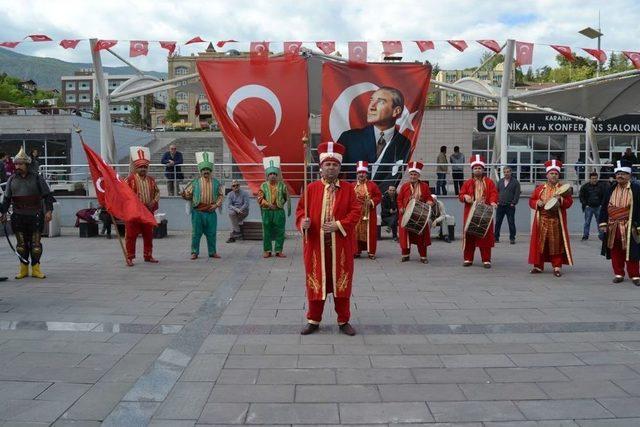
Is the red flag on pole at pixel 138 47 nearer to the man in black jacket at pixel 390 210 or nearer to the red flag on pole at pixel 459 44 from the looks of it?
the man in black jacket at pixel 390 210

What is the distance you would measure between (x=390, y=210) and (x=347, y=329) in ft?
28.0

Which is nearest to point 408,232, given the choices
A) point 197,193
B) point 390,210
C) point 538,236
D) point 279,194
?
point 538,236

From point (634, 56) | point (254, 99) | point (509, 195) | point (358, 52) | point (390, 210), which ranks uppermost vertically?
point (358, 52)

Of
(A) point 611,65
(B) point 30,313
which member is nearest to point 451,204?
(B) point 30,313

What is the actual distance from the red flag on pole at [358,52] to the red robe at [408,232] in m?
5.09

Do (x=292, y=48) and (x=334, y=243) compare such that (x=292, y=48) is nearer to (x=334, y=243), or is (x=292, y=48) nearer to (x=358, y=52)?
(x=358, y=52)

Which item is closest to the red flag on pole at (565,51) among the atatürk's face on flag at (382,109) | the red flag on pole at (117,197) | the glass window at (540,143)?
the atatürk's face on flag at (382,109)

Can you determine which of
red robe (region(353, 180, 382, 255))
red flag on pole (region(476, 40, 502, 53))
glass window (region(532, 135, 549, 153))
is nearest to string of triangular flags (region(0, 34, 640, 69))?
red flag on pole (region(476, 40, 502, 53))

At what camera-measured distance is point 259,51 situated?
1549cm

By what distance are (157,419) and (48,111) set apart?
111ft

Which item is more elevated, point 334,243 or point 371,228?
point 334,243

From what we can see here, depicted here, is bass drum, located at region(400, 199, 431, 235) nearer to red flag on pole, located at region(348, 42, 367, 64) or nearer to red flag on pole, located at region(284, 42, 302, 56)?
red flag on pole, located at region(348, 42, 367, 64)

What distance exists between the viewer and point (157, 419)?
405 centimetres

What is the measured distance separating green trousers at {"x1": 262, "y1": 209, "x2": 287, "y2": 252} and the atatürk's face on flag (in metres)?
4.92
